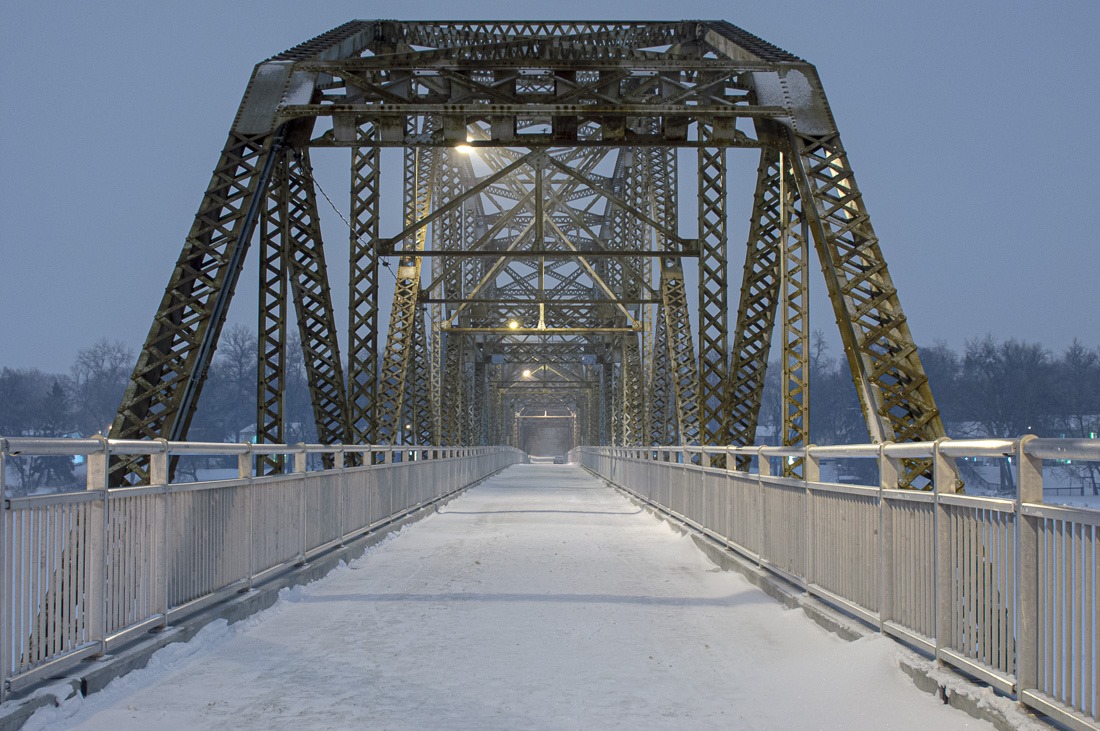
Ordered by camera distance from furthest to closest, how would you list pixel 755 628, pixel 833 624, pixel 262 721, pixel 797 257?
pixel 797 257 < pixel 755 628 < pixel 833 624 < pixel 262 721

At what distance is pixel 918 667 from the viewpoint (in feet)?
19.9

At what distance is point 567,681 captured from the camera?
22.0 ft

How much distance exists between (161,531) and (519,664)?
2552 millimetres

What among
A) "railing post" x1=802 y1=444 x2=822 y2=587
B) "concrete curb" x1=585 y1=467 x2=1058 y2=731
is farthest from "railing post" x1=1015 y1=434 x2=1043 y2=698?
"railing post" x1=802 y1=444 x2=822 y2=587

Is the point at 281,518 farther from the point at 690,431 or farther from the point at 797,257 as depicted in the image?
the point at 690,431

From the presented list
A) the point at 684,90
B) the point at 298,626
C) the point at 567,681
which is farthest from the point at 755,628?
the point at 684,90

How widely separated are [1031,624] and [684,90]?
1220 centimetres

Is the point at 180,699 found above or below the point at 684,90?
below

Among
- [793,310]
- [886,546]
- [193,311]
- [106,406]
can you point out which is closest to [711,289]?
[793,310]

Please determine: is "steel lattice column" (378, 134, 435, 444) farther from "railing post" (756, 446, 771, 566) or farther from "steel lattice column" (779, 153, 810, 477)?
"railing post" (756, 446, 771, 566)

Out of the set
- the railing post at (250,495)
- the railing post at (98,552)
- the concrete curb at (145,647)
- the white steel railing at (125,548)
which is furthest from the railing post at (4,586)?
the railing post at (250,495)

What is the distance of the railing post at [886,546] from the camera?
271 inches

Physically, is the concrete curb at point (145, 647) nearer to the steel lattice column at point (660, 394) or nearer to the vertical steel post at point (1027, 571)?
the vertical steel post at point (1027, 571)

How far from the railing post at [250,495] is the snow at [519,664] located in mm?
540
